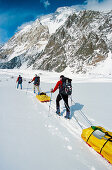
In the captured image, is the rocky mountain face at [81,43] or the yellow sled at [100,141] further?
the rocky mountain face at [81,43]

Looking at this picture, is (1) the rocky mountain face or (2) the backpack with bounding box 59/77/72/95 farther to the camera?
(1) the rocky mountain face

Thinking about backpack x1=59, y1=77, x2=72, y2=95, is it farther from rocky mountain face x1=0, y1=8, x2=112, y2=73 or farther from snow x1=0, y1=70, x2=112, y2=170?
rocky mountain face x1=0, y1=8, x2=112, y2=73

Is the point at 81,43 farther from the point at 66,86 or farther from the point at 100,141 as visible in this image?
the point at 100,141

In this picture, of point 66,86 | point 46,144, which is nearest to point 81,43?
point 66,86

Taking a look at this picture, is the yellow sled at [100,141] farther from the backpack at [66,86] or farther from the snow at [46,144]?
the backpack at [66,86]

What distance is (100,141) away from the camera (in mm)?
2775

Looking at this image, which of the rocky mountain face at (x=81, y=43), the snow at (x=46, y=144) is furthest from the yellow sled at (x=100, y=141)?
the rocky mountain face at (x=81, y=43)

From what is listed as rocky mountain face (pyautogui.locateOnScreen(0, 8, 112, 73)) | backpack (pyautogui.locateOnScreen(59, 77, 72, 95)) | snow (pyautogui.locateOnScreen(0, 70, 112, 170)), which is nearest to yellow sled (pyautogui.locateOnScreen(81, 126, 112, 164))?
snow (pyautogui.locateOnScreen(0, 70, 112, 170))

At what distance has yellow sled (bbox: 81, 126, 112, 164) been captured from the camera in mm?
2554

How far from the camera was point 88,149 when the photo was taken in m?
3.22

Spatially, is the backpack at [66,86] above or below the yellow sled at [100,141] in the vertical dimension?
above

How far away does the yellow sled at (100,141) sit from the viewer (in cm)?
255

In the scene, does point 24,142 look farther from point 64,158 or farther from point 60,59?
point 60,59

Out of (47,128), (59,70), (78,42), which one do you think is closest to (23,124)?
(47,128)
